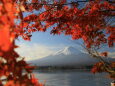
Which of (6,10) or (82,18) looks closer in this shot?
(6,10)

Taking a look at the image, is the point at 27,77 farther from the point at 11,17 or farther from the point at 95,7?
the point at 95,7

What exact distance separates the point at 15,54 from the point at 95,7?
20.4 feet

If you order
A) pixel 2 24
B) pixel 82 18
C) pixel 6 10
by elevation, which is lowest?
pixel 2 24

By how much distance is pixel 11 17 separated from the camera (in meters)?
1.94

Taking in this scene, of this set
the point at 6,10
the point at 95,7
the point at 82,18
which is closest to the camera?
the point at 6,10

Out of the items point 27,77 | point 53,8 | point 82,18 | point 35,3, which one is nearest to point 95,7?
point 82,18

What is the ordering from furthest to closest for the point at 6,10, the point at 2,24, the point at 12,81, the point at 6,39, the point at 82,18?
the point at 82,18 → the point at 12,81 → the point at 6,10 → the point at 2,24 → the point at 6,39

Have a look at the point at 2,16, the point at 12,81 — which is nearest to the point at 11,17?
the point at 2,16

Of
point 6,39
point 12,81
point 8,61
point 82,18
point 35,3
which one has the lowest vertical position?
point 12,81

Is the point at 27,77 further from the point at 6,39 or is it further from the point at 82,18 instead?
the point at 82,18

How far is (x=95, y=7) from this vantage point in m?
8.04

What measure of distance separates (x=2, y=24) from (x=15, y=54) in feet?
1.40

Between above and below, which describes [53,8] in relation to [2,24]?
above

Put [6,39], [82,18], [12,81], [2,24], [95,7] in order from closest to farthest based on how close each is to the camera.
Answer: [6,39]
[2,24]
[12,81]
[82,18]
[95,7]
